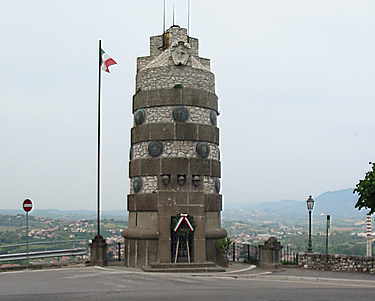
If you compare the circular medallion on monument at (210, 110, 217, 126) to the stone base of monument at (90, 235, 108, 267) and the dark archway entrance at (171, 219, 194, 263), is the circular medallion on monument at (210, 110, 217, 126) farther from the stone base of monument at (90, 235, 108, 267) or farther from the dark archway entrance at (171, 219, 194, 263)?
the stone base of monument at (90, 235, 108, 267)

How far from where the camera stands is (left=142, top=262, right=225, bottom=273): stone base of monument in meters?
21.9

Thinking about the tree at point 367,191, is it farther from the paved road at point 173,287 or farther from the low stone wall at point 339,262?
the paved road at point 173,287

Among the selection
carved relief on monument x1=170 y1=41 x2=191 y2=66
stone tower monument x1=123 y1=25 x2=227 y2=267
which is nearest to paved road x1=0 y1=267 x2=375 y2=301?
stone tower monument x1=123 y1=25 x2=227 y2=267

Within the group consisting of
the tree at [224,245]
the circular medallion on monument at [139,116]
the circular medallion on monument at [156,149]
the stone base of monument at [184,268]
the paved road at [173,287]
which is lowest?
the stone base of monument at [184,268]

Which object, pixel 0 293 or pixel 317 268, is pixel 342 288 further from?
pixel 0 293

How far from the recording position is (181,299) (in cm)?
1352

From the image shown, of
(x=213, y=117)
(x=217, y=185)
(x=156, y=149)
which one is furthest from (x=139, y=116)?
(x=217, y=185)

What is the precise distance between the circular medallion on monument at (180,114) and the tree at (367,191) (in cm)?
833

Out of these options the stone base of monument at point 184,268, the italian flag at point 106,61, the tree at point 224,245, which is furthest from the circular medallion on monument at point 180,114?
the stone base of monument at point 184,268

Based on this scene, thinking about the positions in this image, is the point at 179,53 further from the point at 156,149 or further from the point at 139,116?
the point at 156,149

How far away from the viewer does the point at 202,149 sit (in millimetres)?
25031

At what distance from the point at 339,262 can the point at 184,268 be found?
6.83 m

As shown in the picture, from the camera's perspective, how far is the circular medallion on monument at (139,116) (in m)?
25.4

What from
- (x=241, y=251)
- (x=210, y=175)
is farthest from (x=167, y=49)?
(x=241, y=251)
